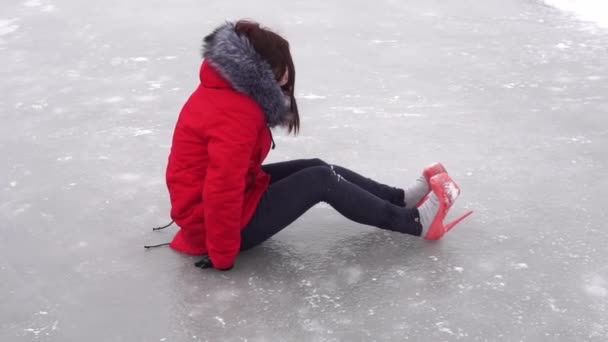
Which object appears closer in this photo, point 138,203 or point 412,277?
point 412,277

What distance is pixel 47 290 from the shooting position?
2.51m

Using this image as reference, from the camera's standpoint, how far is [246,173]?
2.55 metres

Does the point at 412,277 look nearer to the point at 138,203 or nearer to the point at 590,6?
the point at 138,203

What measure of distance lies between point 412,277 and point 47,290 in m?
1.17

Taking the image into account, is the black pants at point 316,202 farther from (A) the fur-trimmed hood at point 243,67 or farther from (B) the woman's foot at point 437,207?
(A) the fur-trimmed hood at point 243,67

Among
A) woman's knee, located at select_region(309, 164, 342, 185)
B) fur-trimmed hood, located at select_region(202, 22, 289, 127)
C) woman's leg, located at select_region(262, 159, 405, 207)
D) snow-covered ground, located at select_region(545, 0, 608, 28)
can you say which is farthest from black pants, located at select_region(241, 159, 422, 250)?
snow-covered ground, located at select_region(545, 0, 608, 28)

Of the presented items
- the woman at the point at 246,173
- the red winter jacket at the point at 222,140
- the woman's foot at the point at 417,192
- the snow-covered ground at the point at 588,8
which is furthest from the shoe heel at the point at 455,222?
the snow-covered ground at the point at 588,8

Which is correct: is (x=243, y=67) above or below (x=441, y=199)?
above

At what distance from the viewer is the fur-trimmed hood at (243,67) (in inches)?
92.6

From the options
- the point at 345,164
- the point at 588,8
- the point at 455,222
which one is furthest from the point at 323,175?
the point at 588,8

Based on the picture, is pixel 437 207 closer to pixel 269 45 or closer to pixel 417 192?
pixel 417 192

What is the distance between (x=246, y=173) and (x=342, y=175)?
17.3 inches

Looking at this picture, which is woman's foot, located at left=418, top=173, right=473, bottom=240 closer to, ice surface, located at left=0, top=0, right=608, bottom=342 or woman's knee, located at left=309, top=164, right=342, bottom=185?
ice surface, located at left=0, top=0, right=608, bottom=342

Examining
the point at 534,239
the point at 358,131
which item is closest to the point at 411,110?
the point at 358,131
